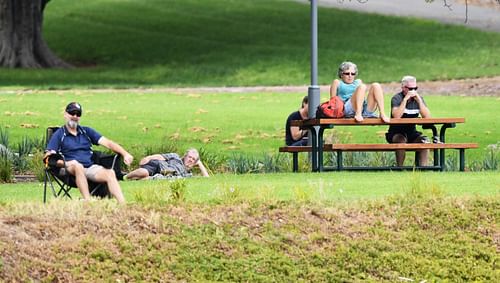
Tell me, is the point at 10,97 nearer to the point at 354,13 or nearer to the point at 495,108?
the point at 495,108

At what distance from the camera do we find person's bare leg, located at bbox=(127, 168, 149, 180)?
1611cm

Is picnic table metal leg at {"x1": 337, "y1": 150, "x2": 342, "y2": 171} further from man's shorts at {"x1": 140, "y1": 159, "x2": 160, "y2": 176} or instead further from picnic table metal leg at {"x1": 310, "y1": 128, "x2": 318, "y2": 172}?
man's shorts at {"x1": 140, "y1": 159, "x2": 160, "y2": 176}

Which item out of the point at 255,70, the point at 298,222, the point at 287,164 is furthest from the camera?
the point at 255,70

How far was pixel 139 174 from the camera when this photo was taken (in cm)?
1616

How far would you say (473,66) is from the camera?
129ft

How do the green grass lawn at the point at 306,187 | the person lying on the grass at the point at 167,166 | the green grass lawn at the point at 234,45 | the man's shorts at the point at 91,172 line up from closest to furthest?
the green grass lawn at the point at 306,187, the man's shorts at the point at 91,172, the person lying on the grass at the point at 167,166, the green grass lawn at the point at 234,45

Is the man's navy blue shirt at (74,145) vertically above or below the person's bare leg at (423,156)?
above

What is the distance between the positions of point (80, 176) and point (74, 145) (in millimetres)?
532

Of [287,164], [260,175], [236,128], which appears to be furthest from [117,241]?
[236,128]

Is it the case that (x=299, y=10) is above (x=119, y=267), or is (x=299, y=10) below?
above

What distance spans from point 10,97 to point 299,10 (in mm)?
24000

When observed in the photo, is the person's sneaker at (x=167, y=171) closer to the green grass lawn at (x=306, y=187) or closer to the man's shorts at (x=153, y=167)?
the man's shorts at (x=153, y=167)

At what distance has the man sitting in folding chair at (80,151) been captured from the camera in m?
12.7

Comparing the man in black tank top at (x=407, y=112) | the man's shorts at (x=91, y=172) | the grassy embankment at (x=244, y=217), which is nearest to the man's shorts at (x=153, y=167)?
the grassy embankment at (x=244, y=217)
